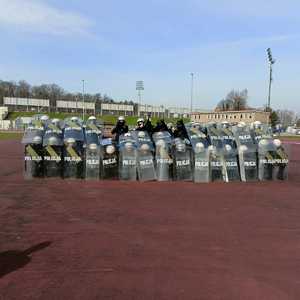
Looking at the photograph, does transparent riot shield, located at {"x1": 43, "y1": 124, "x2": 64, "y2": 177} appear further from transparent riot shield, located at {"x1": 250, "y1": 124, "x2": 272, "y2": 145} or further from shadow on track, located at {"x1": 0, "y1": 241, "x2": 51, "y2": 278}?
shadow on track, located at {"x1": 0, "y1": 241, "x2": 51, "y2": 278}

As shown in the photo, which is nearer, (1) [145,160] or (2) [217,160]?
(1) [145,160]

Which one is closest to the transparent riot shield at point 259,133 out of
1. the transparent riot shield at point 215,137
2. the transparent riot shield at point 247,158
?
the transparent riot shield at point 247,158

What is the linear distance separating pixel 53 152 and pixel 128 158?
2.16 metres

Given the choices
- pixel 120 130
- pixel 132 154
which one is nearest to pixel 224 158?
pixel 132 154

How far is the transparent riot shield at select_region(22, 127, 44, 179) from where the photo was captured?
Answer: 40.9 feet

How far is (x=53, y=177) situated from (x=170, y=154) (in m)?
3.48

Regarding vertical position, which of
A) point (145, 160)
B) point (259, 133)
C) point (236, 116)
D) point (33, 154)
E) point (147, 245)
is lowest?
point (147, 245)

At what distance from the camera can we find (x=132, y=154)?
12586mm

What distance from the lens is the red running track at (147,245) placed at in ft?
15.2

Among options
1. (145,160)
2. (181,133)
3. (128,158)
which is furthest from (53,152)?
(181,133)

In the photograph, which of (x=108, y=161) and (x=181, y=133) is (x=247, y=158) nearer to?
(x=181, y=133)

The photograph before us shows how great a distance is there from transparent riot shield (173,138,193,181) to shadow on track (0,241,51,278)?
716 cm

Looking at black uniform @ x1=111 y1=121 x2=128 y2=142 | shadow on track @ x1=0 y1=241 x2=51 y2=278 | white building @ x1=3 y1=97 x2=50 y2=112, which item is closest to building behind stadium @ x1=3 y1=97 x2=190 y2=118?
white building @ x1=3 y1=97 x2=50 y2=112

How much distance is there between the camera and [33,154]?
41.1ft
